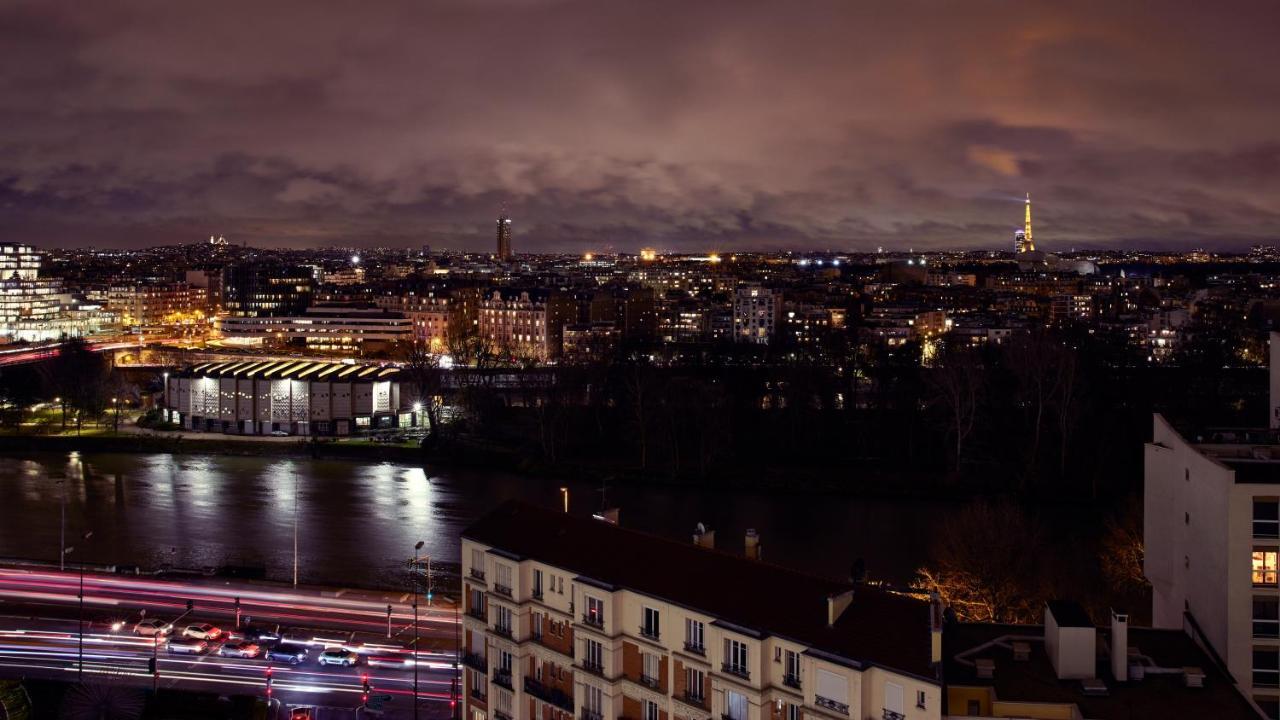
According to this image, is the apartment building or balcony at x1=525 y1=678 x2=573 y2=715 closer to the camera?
the apartment building

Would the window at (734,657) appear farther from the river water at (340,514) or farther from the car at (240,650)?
the river water at (340,514)

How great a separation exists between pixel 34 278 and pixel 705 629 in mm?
39667

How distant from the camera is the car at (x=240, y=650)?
259 inches

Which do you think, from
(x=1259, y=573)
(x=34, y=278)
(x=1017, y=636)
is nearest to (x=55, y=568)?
(x=1017, y=636)

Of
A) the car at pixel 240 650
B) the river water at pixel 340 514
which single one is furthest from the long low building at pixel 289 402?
the car at pixel 240 650

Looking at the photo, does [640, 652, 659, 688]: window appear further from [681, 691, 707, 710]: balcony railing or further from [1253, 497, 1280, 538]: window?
[1253, 497, 1280, 538]: window

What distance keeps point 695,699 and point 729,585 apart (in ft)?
1.52

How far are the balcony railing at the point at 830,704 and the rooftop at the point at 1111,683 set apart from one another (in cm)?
42

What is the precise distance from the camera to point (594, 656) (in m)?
4.92

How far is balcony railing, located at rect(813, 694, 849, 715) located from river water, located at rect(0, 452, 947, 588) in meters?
4.80

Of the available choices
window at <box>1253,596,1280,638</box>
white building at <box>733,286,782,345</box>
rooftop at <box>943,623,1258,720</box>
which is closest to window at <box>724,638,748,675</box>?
rooftop at <box>943,623,1258,720</box>

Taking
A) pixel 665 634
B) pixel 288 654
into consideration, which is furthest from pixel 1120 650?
pixel 288 654

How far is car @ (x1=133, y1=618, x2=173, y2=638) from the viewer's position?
6.95 meters

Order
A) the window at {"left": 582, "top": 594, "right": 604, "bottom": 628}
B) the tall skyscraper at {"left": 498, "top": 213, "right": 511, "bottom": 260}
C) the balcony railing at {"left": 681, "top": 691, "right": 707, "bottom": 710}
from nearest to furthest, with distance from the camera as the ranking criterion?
the balcony railing at {"left": 681, "top": 691, "right": 707, "bottom": 710}, the window at {"left": 582, "top": 594, "right": 604, "bottom": 628}, the tall skyscraper at {"left": 498, "top": 213, "right": 511, "bottom": 260}
